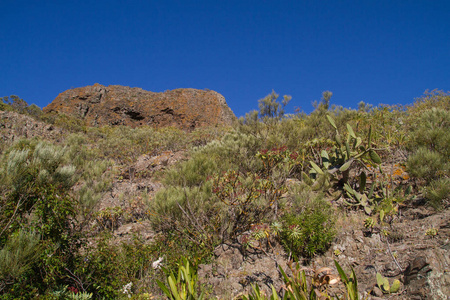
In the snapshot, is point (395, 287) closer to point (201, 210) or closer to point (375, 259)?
point (375, 259)

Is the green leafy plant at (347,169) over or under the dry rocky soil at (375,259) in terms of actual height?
over

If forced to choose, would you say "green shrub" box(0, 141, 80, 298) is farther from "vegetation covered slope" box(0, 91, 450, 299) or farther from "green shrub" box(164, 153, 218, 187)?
"green shrub" box(164, 153, 218, 187)

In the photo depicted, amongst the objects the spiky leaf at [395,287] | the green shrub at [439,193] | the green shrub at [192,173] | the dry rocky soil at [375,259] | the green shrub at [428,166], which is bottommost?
the spiky leaf at [395,287]

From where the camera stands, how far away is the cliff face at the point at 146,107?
873 inches

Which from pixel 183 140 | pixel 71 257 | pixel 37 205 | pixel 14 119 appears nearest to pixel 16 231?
pixel 37 205

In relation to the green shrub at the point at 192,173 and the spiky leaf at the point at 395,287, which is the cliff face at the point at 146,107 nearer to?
the green shrub at the point at 192,173

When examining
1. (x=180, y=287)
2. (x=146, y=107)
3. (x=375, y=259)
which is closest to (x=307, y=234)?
(x=375, y=259)

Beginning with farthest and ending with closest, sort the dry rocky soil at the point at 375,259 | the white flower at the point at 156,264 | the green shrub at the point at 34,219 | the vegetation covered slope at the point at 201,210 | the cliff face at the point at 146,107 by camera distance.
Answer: the cliff face at the point at 146,107 < the white flower at the point at 156,264 < the vegetation covered slope at the point at 201,210 < the green shrub at the point at 34,219 < the dry rocky soil at the point at 375,259

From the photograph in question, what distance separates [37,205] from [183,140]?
32.2ft

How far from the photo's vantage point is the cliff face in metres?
22.2

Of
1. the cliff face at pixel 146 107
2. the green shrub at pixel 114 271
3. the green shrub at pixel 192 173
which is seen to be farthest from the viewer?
the cliff face at pixel 146 107

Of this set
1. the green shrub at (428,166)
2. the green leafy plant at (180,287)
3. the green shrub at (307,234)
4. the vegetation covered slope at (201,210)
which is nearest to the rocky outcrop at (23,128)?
the vegetation covered slope at (201,210)

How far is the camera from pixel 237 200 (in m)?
3.88

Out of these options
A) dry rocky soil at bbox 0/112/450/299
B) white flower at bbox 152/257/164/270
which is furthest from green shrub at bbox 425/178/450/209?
white flower at bbox 152/257/164/270
